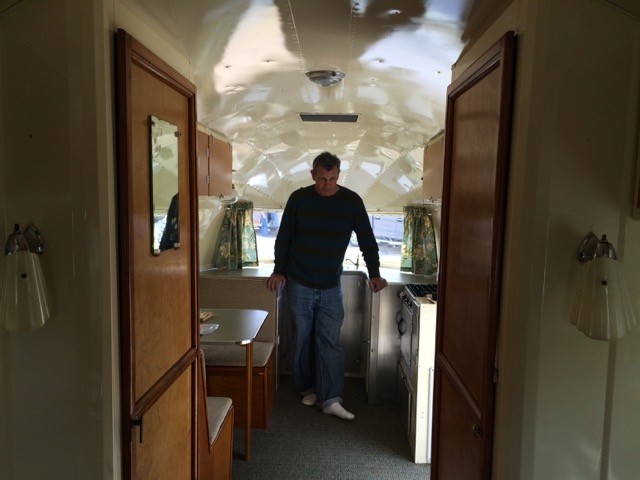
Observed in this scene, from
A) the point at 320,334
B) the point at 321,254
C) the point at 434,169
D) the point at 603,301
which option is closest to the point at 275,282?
the point at 321,254

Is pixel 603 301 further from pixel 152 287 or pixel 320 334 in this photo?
pixel 320 334

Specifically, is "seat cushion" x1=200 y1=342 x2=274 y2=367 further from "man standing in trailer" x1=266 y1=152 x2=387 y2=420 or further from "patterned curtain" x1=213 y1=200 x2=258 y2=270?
"patterned curtain" x1=213 y1=200 x2=258 y2=270

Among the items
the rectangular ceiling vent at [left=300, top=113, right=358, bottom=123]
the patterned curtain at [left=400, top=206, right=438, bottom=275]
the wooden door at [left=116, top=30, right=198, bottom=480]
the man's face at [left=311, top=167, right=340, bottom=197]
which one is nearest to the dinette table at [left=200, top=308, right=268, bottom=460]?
the wooden door at [left=116, top=30, right=198, bottom=480]

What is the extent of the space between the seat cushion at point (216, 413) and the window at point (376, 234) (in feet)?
7.20

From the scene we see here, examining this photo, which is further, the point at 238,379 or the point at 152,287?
the point at 238,379

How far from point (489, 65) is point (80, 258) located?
1.12 metres

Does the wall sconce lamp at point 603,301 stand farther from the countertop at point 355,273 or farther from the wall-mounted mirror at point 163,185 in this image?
→ the countertop at point 355,273

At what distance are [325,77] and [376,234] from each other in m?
2.64

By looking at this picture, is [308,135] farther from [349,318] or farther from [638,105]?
[638,105]

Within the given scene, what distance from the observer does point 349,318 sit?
3.87 meters

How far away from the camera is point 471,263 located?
143 cm

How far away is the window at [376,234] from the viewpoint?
442 cm

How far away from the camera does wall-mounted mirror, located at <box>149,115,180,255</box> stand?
1334 mm

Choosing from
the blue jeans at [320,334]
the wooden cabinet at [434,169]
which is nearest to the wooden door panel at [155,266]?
the blue jeans at [320,334]
